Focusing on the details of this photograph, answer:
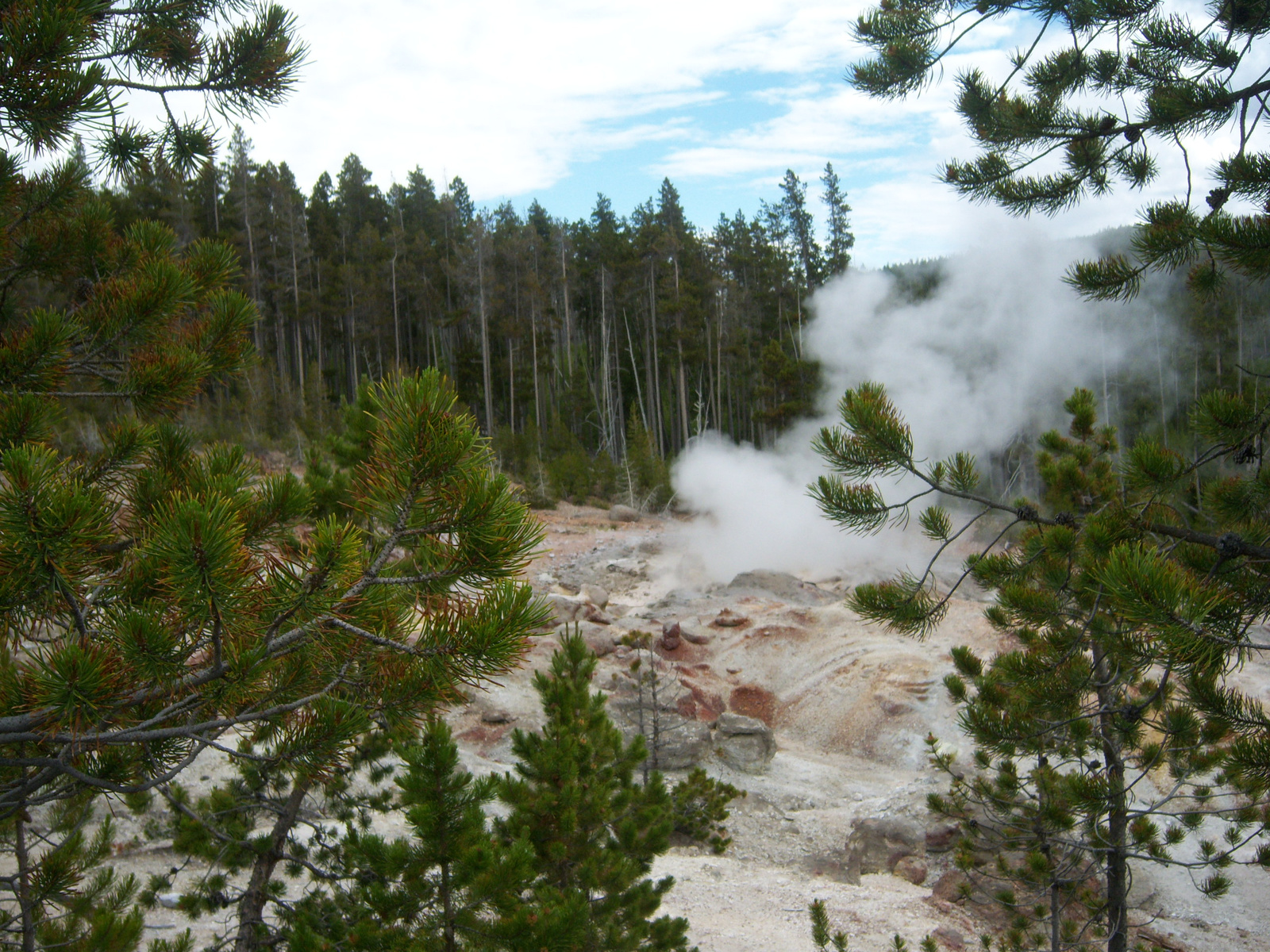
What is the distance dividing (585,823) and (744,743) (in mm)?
6328

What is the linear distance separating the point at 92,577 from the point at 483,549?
1.11 metres

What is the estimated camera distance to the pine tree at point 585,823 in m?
4.84

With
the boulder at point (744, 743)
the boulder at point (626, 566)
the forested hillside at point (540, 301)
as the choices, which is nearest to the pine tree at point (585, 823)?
the boulder at point (744, 743)

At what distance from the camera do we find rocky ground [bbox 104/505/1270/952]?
283 inches

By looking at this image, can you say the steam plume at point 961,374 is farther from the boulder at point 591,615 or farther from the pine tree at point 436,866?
the pine tree at point 436,866

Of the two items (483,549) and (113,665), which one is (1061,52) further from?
(113,665)

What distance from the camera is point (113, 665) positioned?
184cm

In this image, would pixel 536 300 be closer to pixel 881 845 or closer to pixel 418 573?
pixel 881 845

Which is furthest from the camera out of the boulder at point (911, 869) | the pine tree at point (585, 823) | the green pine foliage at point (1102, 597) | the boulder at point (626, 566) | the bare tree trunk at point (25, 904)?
the boulder at point (626, 566)

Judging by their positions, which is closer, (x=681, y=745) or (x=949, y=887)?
(x=949, y=887)

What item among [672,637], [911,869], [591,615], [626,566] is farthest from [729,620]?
[911,869]

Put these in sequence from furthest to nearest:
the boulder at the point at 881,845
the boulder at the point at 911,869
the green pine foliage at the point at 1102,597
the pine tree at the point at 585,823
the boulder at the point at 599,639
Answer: the boulder at the point at 599,639 < the boulder at the point at 881,845 < the boulder at the point at 911,869 < the pine tree at the point at 585,823 < the green pine foliage at the point at 1102,597

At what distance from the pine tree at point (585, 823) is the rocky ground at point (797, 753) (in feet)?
5.06

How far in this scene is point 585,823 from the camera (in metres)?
5.20
